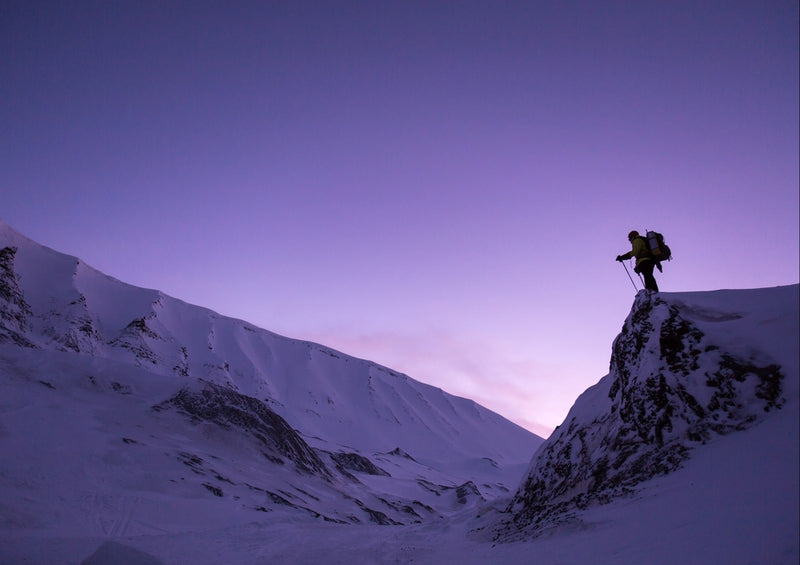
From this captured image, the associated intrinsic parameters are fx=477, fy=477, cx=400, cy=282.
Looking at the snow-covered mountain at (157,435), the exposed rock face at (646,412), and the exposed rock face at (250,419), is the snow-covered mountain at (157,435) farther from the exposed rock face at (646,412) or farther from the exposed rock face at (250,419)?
the exposed rock face at (646,412)

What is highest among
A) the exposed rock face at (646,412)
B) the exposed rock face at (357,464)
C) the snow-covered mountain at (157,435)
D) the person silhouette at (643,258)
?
the person silhouette at (643,258)

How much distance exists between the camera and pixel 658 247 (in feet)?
46.6

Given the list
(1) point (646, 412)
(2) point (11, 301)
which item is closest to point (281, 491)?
(1) point (646, 412)

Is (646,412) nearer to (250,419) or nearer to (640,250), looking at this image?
(640,250)

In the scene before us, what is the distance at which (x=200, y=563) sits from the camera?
13250 millimetres

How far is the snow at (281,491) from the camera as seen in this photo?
708 centimetres

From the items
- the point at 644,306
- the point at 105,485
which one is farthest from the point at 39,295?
the point at 644,306

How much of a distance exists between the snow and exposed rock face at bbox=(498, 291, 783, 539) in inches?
13.2

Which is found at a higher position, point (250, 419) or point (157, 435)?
point (250, 419)

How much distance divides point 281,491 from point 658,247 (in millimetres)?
30746

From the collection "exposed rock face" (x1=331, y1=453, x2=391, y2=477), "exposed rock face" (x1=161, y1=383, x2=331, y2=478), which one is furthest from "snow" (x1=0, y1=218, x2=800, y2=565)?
"exposed rock face" (x1=331, y1=453, x2=391, y2=477)

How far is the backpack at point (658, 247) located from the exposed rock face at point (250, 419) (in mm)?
→ 36467

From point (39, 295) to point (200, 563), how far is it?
9441cm

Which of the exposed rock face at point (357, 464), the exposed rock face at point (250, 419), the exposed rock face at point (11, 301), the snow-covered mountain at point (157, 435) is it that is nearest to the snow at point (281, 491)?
the snow-covered mountain at point (157, 435)
